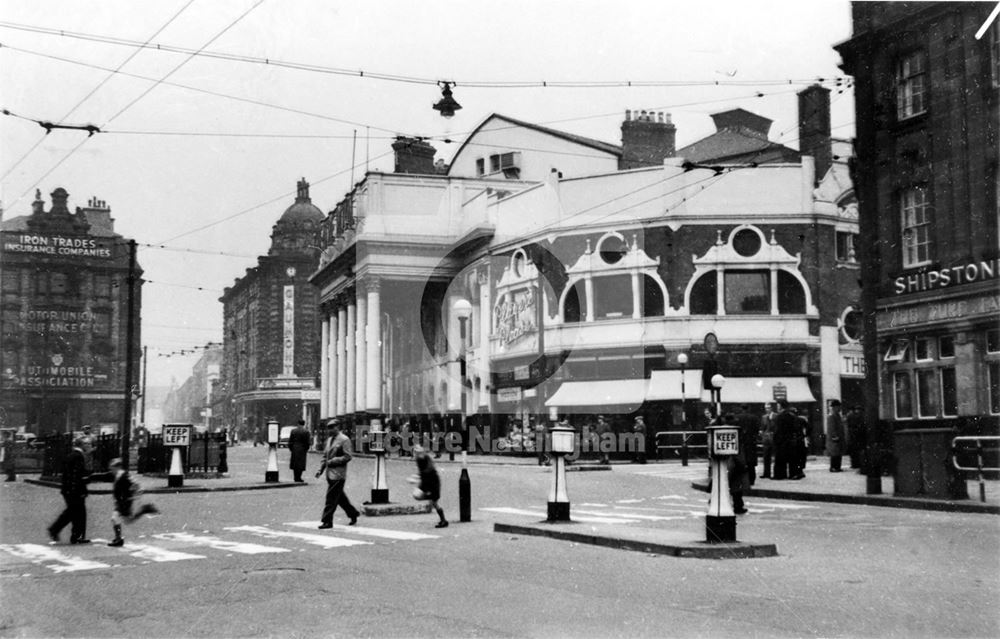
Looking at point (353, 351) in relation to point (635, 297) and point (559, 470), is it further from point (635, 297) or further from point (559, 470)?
point (559, 470)

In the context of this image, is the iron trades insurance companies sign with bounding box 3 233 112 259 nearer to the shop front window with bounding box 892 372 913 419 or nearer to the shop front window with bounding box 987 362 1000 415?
the shop front window with bounding box 892 372 913 419

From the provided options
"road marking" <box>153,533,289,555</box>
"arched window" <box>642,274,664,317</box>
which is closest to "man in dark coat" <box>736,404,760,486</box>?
"road marking" <box>153,533,289,555</box>

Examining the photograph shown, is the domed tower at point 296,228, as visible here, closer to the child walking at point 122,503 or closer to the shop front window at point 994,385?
the shop front window at point 994,385

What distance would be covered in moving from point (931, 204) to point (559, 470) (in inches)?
623

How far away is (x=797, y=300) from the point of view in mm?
46656

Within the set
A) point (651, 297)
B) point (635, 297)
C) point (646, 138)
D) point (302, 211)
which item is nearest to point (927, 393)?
point (651, 297)

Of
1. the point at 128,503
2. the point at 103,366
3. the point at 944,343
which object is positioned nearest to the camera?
the point at 128,503

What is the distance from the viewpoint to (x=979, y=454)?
17.8m

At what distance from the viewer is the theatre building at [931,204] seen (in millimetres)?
25500

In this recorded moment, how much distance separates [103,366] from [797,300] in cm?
5619

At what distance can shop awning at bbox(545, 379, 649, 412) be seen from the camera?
46.3 m

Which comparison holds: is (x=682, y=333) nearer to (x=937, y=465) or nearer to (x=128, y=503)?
(x=937, y=465)

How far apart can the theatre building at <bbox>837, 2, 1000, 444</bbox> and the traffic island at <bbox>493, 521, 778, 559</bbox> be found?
11419 millimetres

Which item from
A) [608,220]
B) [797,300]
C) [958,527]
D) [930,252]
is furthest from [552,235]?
[958,527]
